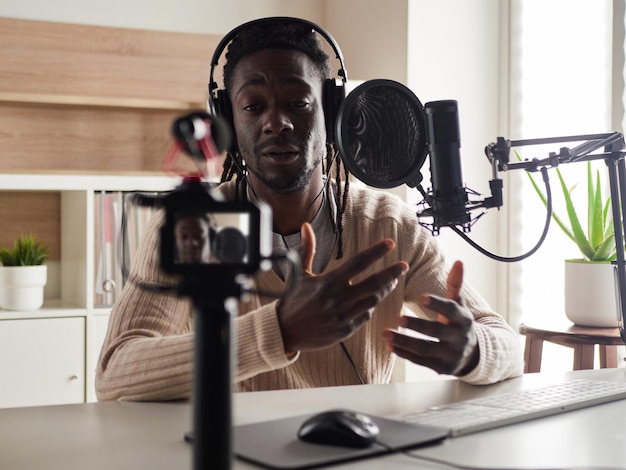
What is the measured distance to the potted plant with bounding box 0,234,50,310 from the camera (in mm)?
2602

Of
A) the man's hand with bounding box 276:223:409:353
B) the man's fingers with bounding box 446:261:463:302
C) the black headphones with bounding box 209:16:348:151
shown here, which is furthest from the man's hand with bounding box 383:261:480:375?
the black headphones with bounding box 209:16:348:151

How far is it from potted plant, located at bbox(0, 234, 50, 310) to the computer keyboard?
5.95 feet

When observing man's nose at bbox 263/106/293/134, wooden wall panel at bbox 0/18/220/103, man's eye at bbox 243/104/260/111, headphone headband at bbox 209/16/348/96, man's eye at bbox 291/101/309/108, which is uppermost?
wooden wall panel at bbox 0/18/220/103

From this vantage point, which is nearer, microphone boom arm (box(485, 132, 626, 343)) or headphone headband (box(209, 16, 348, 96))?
microphone boom arm (box(485, 132, 626, 343))

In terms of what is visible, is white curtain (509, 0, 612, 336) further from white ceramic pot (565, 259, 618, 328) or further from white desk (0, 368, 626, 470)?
white desk (0, 368, 626, 470)

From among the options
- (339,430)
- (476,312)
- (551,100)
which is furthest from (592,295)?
(339,430)

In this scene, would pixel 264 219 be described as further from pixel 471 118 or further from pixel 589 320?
pixel 471 118

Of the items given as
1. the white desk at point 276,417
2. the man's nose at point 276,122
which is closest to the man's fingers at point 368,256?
the white desk at point 276,417

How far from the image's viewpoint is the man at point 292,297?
117cm

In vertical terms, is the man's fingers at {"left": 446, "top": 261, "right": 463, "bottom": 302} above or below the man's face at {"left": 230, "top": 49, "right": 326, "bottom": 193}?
below

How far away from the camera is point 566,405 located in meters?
1.10

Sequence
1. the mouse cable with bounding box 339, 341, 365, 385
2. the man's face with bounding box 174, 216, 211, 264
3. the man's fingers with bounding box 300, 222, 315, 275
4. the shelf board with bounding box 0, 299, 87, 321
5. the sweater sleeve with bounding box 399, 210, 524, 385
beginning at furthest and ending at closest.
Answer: the shelf board with bounding box 0, 299, 87, 321
the mouse cable with bounding box 339, 341, 365, 385
the sweater sleeve with bounding box 399, 210, 524, 385
the man's fingers with bounding box 300, 222, 315, 275
the man's face with bounding box 174, 216, 211, 264

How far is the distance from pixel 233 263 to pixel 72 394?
2241mm

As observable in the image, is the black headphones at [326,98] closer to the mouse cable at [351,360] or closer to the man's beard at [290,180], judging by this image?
the man's beard at [290,180]
